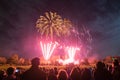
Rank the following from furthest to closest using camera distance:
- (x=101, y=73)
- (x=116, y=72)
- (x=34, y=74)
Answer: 1. (x=116, y=72)
2. (x=101, y=73)
3. (x=34, y=74)

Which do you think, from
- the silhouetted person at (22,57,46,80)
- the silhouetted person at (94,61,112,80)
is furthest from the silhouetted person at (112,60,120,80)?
the silhouetted person at (22,57,46,80)

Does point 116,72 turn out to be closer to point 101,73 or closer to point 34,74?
point 101,73

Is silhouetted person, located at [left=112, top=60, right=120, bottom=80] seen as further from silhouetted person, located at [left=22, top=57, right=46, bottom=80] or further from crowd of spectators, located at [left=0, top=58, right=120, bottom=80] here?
silhouetted person, located at [left=22, top=57, right=46, bottom=80]

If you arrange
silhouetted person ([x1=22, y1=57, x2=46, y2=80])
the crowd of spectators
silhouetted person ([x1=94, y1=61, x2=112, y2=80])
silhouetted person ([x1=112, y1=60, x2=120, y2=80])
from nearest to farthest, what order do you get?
silhouetted person ([x1=22, y1=57, x2=46, y2=80]) < the crowd of spectators < silhouetted person ([x1=94, y1=61, x2=112, y2=80]) < silhouetted person ([x1=112, y1=60, x2=120, y2=80])

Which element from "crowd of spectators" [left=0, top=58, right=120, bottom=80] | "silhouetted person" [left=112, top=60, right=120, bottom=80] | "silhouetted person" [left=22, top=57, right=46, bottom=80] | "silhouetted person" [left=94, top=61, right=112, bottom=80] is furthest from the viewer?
"silhouetted person" [left=112, top=60, right=120, bottom=80]

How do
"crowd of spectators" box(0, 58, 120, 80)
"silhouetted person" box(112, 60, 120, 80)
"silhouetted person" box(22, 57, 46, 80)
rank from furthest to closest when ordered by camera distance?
"silhouetted person" box(112, 60, 120, 80) < "crowd of spectators" box(0, 58, 120, 80) < "silhouetted person" box(22, 57, 46, 80)

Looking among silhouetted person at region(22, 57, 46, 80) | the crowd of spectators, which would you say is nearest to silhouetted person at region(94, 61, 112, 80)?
the crowd of spectators

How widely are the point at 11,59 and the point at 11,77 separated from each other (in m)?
89.0

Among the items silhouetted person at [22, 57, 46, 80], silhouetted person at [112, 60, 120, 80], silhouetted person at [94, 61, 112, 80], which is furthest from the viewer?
silhouetted person at [112, 60, 120, 80]

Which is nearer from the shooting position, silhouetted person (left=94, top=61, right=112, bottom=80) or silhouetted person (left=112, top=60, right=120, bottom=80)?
silhouetted person (left=94, top=61, right=112, bottom=80)

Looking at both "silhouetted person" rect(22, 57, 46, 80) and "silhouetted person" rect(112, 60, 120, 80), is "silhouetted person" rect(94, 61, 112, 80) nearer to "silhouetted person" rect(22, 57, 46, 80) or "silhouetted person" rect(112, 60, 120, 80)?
"silhouetted person" rect(112, 60, 120, 80)

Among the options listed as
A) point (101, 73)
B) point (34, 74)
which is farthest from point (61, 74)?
point (34, 74)

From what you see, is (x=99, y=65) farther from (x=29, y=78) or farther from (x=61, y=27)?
(x=61, y=27)

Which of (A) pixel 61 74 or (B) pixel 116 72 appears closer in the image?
(A) pixel 61 74
